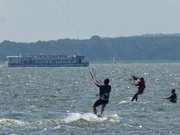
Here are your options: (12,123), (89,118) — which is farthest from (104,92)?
→ (12,123)

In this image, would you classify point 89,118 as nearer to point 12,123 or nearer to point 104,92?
point 104,92

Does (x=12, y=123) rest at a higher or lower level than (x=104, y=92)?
lower

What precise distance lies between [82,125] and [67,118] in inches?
72.4

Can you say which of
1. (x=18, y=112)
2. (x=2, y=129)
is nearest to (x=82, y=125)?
(x=2, y=129)

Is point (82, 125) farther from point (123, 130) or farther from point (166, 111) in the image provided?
point (166, 111)

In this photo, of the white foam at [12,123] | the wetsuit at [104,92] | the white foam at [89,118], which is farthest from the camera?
the white foam at [89,118]

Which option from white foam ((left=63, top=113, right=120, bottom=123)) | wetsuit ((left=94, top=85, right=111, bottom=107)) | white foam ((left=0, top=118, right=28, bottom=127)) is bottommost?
white foam ((left=0, top=118, right=28, bottom=127))

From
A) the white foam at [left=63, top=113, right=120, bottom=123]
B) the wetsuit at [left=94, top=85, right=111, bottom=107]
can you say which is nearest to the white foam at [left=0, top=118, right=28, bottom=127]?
the white foam at [left=63, top=113, right=120, bottom=123]

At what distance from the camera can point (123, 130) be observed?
30297 millimetres

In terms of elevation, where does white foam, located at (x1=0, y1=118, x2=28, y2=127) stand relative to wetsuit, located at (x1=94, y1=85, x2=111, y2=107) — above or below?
below

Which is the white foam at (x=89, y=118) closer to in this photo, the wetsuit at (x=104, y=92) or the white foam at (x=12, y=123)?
the wetsuit at (x=104, y=92)

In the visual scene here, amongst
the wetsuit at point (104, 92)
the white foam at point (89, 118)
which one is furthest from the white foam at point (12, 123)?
the wetsuit at point (104, 92)

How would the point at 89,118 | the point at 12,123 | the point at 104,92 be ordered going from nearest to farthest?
the point at 12,123, the point at 104,92, the point at 89,118

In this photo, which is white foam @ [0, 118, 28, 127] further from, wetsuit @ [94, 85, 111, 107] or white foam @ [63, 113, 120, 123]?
wetsuit @ [94, 85, 111, 107]
